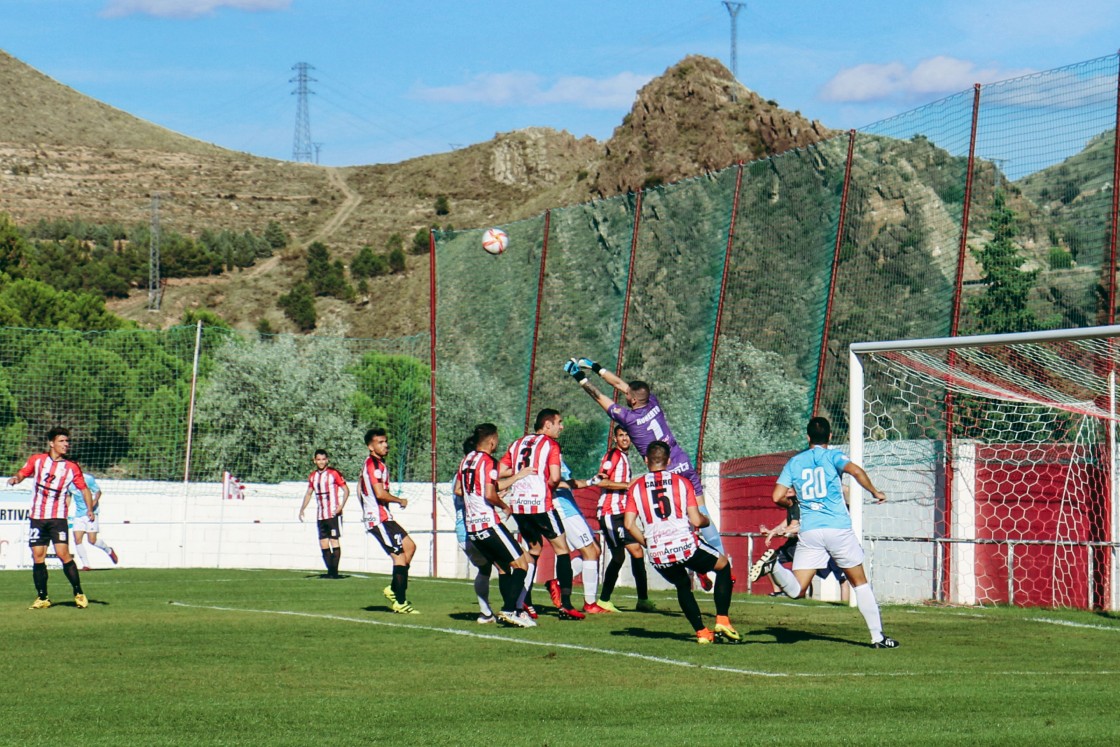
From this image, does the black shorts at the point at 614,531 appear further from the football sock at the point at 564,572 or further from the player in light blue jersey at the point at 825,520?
the player in light blue jersey at the point at 825,520

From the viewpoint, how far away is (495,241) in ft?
81.7

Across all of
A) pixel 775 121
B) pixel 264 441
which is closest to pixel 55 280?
pixel 775 121

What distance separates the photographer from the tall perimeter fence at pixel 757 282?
16078mm

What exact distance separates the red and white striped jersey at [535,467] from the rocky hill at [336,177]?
256 ft

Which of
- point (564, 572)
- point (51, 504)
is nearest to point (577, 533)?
point (564, 572)

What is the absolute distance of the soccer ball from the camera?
81.5ft

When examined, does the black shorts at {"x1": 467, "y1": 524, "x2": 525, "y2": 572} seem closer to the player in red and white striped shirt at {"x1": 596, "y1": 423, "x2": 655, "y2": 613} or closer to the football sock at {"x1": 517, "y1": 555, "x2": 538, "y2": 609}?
the football sock at {"x1": 517, "y1": 555, "x2": 538, "y2": 609}

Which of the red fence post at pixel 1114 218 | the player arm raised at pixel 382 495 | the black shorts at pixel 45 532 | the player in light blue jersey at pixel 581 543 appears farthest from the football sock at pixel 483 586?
the red fence post at pixel 1114 218

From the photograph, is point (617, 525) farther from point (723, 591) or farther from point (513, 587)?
point (723, 591)

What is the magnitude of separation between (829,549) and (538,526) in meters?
3.42

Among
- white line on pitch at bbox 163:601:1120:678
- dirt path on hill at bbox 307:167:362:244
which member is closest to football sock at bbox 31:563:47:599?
white line on pitch at bbox 163:601:1120:678

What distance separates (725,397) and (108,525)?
14487mm

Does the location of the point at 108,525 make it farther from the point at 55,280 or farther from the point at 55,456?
the point at 55,280

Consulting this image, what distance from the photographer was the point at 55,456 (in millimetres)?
15672
